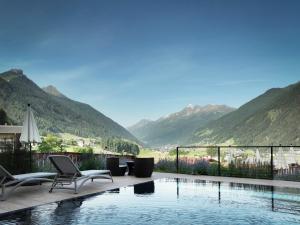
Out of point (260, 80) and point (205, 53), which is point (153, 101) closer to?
point (260, 80)

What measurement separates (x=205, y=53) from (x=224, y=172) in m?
44.8

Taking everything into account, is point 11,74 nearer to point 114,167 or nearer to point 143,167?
point 114,167

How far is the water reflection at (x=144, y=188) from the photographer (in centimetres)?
798

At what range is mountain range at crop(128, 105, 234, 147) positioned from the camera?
402 ft

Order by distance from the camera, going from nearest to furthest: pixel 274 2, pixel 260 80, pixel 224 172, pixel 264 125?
pixel 224 172 < pixel 274 2 < pixel 264 125 < pixel 260 80

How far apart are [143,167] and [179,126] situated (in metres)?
123

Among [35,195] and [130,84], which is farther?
[130,84]

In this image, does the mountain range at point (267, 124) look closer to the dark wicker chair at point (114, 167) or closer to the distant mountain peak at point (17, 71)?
the distant mountain peak at point (17, 71)

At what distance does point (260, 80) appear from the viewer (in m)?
80.2

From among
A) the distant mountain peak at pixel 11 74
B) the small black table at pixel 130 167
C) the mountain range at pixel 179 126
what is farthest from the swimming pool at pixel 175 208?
the mountain range at pixel 179 126

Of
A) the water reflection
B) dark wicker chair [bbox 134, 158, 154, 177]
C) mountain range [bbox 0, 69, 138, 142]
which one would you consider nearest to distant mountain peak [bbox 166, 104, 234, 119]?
mountain range [bbox 0, 69, 138, 142]

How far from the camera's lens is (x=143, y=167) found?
10969 mm

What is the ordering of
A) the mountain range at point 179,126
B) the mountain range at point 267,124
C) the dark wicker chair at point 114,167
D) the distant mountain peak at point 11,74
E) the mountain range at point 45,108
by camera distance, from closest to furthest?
1. the dark wicker chair at point 114,167
2. the mountain range at point 45,108
3. the distant mountain peak at point 11,74
4. the mountain range at point 267,124
5. the mountain range at point 179,126

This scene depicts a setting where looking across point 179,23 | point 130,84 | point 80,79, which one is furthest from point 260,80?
point 179,23
